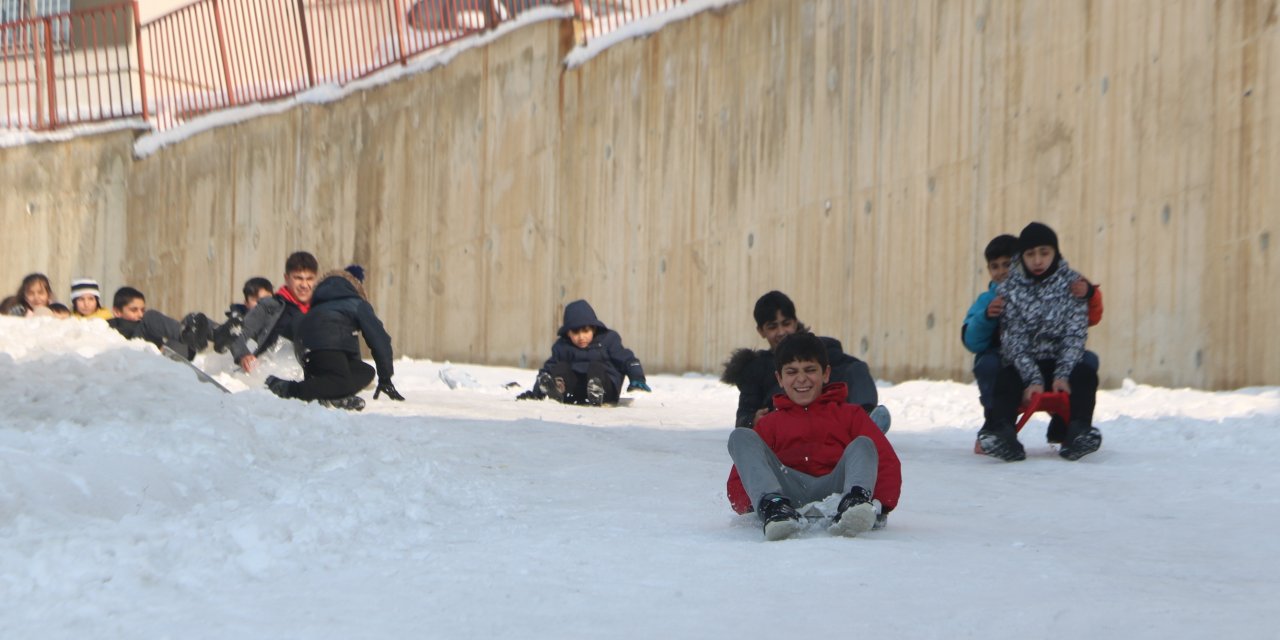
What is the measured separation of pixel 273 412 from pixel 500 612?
474 centimetres

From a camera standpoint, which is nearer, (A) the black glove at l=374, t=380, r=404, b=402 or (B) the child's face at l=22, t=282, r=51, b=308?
(A) the black glove at l=374, t=380, r=404, b=402

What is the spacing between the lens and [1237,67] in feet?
34.2

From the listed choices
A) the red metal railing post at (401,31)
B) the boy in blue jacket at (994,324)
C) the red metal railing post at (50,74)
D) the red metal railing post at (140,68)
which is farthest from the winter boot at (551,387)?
the red metal railing post at (50,74)

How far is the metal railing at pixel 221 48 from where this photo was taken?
21172mm

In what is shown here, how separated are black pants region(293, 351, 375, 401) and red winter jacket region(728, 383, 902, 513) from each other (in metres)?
5.28

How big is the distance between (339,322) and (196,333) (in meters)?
2.98

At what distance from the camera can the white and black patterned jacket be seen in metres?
8.34

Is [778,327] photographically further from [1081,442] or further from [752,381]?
[1081,442]

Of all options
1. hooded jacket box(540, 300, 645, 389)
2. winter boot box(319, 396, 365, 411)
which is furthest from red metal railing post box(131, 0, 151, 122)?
winter boot box(319, 396, 365, 411)

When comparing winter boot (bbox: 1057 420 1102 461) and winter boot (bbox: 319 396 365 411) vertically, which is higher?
winter boot (bbox: 1057 420 1102 461)

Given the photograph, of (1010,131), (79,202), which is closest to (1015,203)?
(1010,131)

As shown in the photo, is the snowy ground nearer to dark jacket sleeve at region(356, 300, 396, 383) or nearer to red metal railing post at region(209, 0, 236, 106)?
dark jacket sleeve at region(356, 300, 396, 383)

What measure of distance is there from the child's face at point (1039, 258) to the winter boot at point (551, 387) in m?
4.94

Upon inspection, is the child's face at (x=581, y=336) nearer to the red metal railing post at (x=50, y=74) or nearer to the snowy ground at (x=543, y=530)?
the snowy ground at (x=543, y=530)
